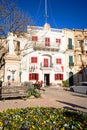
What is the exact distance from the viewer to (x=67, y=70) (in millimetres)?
38500

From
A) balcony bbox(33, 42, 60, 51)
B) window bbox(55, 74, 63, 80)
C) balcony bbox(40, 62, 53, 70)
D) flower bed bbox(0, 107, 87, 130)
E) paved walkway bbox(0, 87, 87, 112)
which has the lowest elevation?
paved walkway bbox(0, 87, 87, 112)

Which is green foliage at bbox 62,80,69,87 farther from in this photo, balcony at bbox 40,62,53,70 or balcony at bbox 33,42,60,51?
balcony at bbox 33,42,60,51

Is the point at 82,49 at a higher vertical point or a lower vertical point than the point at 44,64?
higher

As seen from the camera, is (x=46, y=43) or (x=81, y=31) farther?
(x=81, y=31)

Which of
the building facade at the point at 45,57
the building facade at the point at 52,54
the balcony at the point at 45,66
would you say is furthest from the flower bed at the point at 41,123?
the balcony at the point at 45,66

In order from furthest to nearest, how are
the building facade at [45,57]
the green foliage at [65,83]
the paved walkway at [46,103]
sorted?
the green foliage at [65,83], the building facade at [45,57], the paved walkway at [46,103]

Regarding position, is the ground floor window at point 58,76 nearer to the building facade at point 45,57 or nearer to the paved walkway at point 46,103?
the building facade at point 45,57

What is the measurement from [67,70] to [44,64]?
5667 millimetres

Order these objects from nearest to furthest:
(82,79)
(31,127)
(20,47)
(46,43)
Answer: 1. (31,127)
2. (20,47)
3. (46,43)
4. (82,79)

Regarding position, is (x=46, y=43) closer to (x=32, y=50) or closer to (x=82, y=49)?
(x=32, y=50)

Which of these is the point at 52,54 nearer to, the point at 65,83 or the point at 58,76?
the point at 58,76

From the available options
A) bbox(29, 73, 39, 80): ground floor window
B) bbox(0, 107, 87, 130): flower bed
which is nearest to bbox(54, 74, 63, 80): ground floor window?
bbox(29, 73, 39, 80): ground floor window

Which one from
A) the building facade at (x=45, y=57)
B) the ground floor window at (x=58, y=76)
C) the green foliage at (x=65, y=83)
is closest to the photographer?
the building facade at (x=45, y=57)

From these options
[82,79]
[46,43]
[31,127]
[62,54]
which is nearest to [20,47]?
[46,43]
